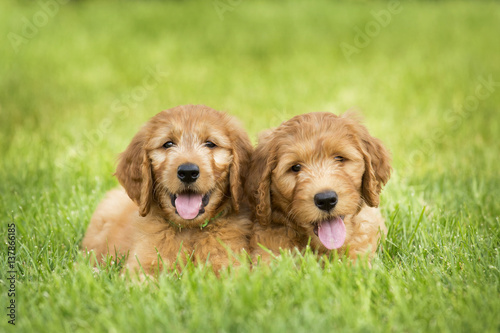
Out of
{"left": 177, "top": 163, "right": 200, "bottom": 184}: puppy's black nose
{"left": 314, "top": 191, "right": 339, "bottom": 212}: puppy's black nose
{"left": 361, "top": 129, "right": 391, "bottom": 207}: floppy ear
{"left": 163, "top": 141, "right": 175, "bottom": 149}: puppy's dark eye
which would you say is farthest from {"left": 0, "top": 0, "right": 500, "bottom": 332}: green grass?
{"left": 163, "top": 141, "right": 175, "bottom": 149}: puppy's dark eye

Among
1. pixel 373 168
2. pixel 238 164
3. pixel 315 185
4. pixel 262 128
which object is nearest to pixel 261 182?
pixel 238 164

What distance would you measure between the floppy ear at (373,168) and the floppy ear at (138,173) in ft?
4.86

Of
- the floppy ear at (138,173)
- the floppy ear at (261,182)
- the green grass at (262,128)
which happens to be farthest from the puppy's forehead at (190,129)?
the green grass at (262,128)

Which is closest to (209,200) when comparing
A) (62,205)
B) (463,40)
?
(62,205)

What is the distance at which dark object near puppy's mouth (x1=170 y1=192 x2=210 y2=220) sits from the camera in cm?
378

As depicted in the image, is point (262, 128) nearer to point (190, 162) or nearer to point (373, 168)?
point (373, 168)

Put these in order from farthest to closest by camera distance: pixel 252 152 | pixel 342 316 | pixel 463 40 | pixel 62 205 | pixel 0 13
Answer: pixel 0 13 < pixel 463 40 < pixel 62 205 < pixel 252 152 < pixel 342 316

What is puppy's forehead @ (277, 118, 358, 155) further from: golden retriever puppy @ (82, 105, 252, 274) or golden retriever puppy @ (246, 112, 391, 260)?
golden retriever puppy @ (82, 105, 252, 274)

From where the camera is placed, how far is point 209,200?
385 centimetres

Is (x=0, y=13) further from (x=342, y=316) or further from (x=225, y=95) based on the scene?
(x=342, y=316)

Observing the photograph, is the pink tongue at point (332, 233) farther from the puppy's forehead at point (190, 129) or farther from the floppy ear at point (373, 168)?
the puppy's forehead at point (190, 129)

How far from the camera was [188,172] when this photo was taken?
3678 millimetres

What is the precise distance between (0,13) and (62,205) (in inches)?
440

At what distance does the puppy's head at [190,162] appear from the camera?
3764 mm
